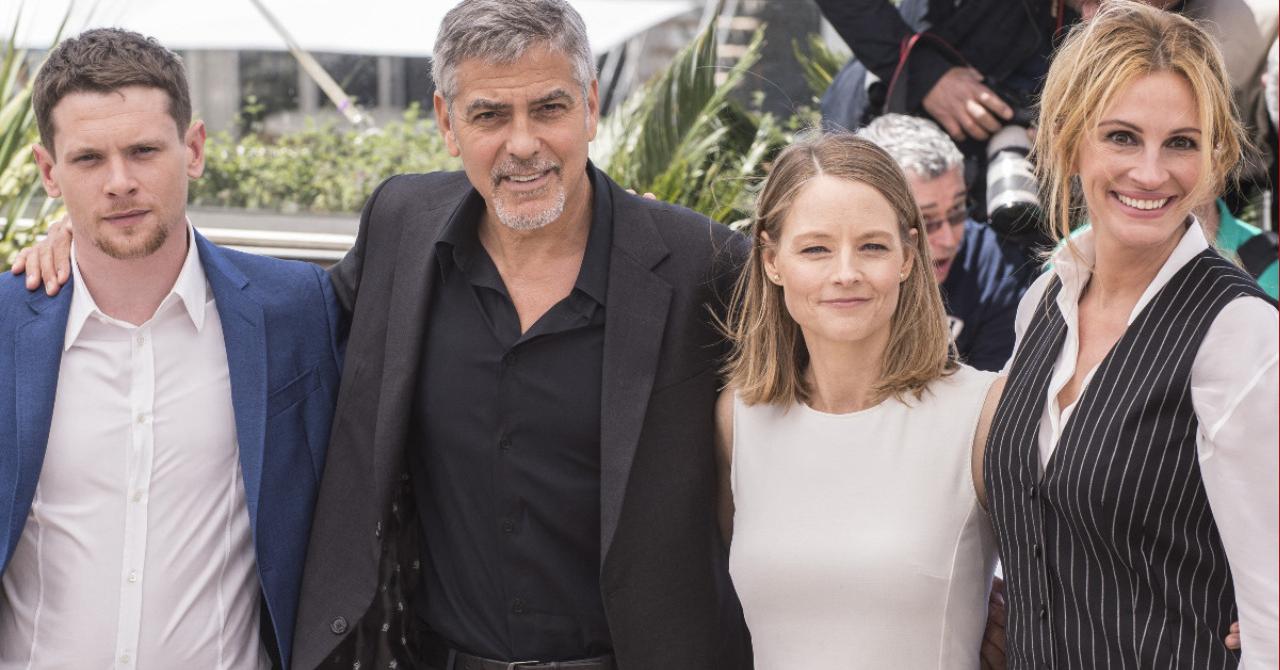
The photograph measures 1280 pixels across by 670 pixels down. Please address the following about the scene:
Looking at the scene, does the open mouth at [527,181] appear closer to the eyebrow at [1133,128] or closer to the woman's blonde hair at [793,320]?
the woman's blonde hair at [793,320]

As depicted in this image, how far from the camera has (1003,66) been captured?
428cm

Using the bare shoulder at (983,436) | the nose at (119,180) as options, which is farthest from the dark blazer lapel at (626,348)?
the nose at (119,180)

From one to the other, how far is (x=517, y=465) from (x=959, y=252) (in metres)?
1.78

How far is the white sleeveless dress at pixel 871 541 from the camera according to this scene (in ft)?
8.58

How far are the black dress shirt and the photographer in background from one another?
166 centimetres

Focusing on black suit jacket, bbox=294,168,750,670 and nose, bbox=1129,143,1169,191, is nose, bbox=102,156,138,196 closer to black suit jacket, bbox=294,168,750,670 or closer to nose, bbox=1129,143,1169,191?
black suit jacket, bbox=294,168,750,670

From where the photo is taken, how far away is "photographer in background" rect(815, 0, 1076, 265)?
13.9 ft

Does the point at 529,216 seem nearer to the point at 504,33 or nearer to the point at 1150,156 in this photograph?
the point at 504,33

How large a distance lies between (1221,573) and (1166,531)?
4.5 inches

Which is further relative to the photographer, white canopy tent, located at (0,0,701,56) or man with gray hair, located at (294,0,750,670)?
white canopy tent, located at (0,0,701,56)

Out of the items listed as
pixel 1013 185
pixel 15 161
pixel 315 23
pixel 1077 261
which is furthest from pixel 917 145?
pixel 315 23

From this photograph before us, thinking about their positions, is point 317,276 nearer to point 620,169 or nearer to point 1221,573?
point 1221,573

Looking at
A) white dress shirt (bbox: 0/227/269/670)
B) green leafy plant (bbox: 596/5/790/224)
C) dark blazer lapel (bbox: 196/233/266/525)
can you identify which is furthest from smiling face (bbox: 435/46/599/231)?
green leafy plant (bbox: 596/5/790/224)

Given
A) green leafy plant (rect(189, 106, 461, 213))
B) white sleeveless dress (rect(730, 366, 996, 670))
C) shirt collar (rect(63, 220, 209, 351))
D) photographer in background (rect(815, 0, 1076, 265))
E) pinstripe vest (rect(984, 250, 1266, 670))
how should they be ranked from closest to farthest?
pinstripe vest (rect(984, 250, 1266, 670)), white sleeveless dress (rect(730, 366, 996, 670)), shirt collar (rect(63, 220, 209, 351)), photographer in background (rect(815, 0, 1076, 265)), green leafy plant (rect(189, 106, 461, 213))
